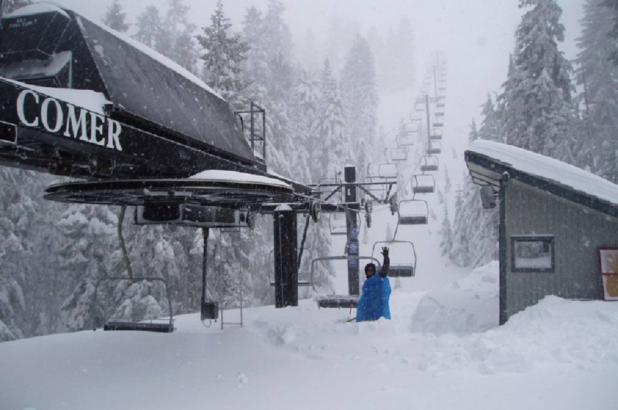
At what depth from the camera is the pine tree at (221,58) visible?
2195 cm

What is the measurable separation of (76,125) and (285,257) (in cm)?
1005

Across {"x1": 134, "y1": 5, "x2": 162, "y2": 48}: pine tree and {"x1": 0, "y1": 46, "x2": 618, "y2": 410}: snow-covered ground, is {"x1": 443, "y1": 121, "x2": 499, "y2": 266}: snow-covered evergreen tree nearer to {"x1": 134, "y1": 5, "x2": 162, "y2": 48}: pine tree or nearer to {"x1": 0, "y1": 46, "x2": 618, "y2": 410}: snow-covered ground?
{"x1": 0, "y1": 46, "x2": 618, "y2": 410}: snow-covered ground

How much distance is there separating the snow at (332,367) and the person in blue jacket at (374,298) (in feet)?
3.05

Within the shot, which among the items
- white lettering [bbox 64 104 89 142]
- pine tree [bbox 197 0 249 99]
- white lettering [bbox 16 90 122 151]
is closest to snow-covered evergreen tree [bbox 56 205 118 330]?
pine tree [bbox 197 0 249 99]

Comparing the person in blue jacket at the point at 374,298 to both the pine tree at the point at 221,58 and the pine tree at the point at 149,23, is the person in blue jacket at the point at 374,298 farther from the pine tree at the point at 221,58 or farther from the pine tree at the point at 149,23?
the pine tree at the point at 149,23

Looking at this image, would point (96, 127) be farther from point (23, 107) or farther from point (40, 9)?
point (40, 9)

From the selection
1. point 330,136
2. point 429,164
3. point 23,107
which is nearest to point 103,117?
point 23,107

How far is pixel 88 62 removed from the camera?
5246mm

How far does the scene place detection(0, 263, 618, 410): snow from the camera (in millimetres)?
5297

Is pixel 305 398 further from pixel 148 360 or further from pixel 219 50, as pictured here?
pixel 219 50

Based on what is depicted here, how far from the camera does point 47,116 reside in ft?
13.2

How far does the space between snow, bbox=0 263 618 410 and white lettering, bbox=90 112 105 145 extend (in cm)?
301

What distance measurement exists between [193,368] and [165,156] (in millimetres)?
3129

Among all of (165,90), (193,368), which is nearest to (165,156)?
(165,90)
